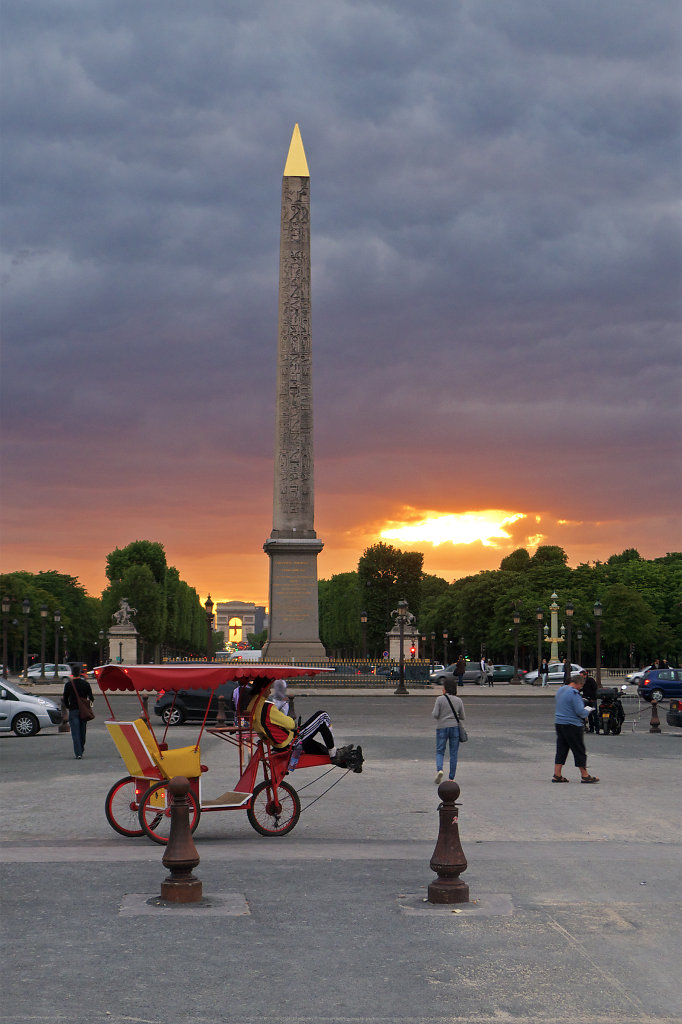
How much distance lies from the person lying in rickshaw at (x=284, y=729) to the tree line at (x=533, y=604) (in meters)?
90.3

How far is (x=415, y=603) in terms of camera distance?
126000mm

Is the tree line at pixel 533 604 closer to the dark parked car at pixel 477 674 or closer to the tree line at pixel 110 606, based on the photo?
the dark parked car at pixel 477 674

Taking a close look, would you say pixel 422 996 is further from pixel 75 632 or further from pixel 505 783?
pixel 75 632

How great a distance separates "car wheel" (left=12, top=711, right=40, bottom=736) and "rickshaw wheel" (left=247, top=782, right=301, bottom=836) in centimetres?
1840

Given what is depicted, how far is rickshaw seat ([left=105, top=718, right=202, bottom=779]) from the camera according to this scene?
1245cm

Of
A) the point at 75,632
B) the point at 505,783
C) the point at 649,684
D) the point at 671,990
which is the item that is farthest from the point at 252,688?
the point at 75,632

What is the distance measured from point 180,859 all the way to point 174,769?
3.33 meters

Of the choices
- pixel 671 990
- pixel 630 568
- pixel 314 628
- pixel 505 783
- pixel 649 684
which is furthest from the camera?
pixel 630 568

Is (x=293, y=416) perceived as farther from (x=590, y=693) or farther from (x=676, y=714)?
(x=590, y=693)

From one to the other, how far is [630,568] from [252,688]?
11333 cm

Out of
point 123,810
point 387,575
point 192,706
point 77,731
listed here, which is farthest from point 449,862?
point 387,575

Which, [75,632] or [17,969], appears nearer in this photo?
[17,969]

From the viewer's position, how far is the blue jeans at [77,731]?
21.8m

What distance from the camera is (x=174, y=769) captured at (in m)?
12.5
